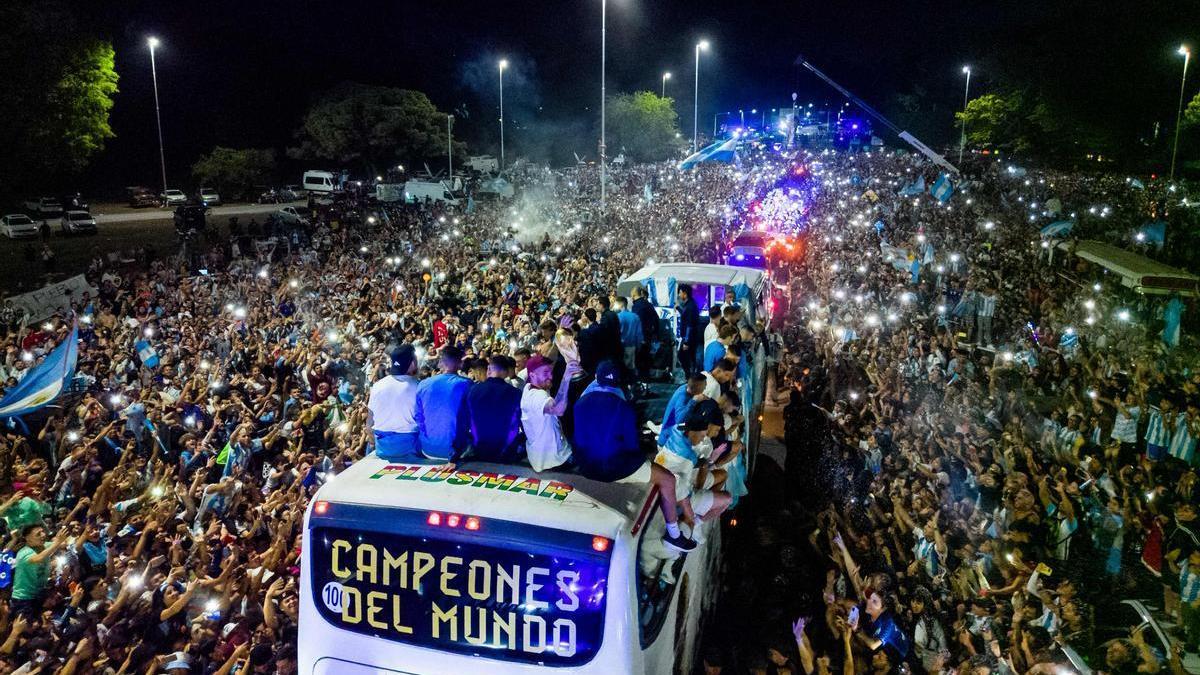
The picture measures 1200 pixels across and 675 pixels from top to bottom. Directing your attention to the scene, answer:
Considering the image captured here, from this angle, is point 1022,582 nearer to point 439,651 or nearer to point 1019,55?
point 439,651

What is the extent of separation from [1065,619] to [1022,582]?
1.27ft

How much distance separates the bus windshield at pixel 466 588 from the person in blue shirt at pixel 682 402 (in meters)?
1.81

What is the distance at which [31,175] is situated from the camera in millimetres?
29359

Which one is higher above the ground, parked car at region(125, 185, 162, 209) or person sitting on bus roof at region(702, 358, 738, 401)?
parked car at region(125, 185, 162, 209)

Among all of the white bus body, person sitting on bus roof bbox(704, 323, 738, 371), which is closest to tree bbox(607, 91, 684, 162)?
person sitting on bus roof bbox(704, 323, 738, 371)

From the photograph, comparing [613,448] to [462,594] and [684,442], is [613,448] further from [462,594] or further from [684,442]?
[462,594]

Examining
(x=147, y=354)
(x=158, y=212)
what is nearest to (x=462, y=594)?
(x=147, y=354)

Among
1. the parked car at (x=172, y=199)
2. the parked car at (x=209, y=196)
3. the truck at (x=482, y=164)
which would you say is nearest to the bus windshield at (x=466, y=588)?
the parked car at (x=172, y=199)

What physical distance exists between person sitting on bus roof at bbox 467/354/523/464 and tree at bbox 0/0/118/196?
86.6 ft

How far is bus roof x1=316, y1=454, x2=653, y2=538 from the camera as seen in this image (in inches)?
162

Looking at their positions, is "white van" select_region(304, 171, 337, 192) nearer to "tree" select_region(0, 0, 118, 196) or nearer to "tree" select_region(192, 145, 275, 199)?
"tree" select_region(192, 145, 275, 199)

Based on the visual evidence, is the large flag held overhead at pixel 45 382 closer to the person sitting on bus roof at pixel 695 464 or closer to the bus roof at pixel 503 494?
the bus roof at pixel 503 494

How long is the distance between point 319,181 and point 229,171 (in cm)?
568

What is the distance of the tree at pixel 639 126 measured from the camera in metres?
70.9
